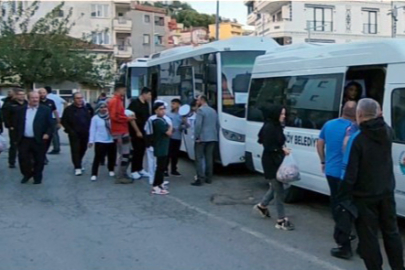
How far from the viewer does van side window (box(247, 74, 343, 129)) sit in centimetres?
782

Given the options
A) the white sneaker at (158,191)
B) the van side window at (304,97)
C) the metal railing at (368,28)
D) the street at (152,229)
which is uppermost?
the metal railing at (368,28)

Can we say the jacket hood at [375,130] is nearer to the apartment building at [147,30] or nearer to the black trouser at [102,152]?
the black trouser at [102,152]

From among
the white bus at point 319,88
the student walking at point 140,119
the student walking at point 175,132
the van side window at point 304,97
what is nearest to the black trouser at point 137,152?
the student walking at point 140,119

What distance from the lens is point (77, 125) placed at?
461 inches

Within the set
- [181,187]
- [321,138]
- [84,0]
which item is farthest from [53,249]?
[84,0]

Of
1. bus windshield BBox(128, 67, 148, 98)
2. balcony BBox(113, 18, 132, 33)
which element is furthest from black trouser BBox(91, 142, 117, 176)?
Result: balcony BBox(113, 18, 132, 33)

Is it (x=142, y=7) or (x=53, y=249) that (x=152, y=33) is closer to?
(x=142, y=7)

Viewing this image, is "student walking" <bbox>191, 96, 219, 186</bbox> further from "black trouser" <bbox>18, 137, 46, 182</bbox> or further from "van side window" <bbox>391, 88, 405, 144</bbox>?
"van side window" <bbox>391, 88, 405, 144</bbox>

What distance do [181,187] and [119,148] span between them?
1455mm

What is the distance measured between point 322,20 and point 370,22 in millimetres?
4934

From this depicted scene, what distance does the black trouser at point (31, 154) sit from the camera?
1070cm

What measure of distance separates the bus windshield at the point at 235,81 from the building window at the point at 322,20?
41.2m

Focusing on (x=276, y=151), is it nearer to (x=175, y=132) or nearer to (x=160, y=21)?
(x=175, y=132)

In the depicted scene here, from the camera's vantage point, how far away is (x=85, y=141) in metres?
12.0
